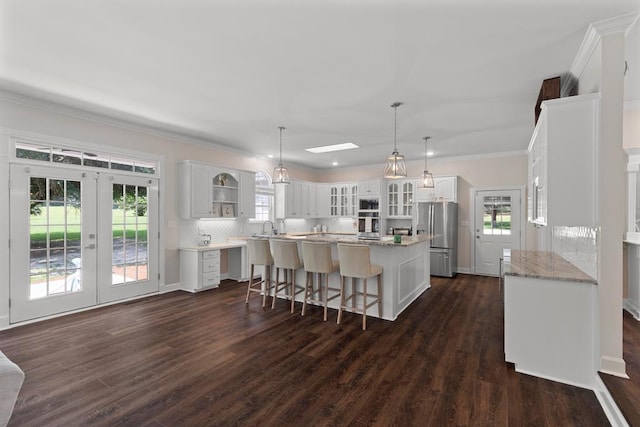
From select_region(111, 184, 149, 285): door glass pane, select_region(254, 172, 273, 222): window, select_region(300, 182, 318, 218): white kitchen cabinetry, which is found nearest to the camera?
select_region(111, 184, 149, 285): door glass pane

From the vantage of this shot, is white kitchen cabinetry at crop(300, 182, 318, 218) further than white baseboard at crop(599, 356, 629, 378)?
Yes

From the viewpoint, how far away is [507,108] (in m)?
4.06

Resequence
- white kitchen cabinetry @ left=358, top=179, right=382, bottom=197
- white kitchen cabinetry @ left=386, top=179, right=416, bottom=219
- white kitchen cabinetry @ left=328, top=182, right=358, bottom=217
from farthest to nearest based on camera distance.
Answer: white kitchen cabinetry @ left=328, top=182, right=358, bottom=217
white kitchen cabinetry @ left=358, top=179, right=382, bottom=197
white kitchen cabinetry @ left=386, top=179, right=416, bottom=219

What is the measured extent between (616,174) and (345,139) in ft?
13.0

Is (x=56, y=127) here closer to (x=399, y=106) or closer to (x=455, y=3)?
(x=399, y=106)

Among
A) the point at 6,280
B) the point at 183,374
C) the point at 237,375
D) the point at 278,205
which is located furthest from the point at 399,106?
the point at 6,280

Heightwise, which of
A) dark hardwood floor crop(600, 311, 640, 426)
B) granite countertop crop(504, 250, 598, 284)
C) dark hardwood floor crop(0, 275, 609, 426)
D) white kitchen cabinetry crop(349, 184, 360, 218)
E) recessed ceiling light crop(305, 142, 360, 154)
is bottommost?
dark hardwood floor crop(0, 275, 609, 426)

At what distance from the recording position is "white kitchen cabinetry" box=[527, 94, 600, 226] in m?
2.41

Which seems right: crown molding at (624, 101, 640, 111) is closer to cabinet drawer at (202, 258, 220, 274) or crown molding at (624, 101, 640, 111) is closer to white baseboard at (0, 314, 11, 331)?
cabinet drawer at (202, 258, 220, 274)

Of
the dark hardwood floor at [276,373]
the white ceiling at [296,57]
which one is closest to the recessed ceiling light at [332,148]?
the white ceiling at [296,57]

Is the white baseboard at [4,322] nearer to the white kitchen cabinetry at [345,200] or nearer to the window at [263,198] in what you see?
the window at [263,198]

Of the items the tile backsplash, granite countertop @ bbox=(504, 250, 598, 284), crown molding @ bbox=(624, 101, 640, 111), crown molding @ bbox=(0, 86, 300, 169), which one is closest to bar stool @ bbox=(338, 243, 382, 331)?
granite countertop @ bbox=(504, 250, 598, 284)

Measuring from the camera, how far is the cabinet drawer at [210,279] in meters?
5.39

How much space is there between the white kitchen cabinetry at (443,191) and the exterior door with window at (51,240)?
6.37 metres
